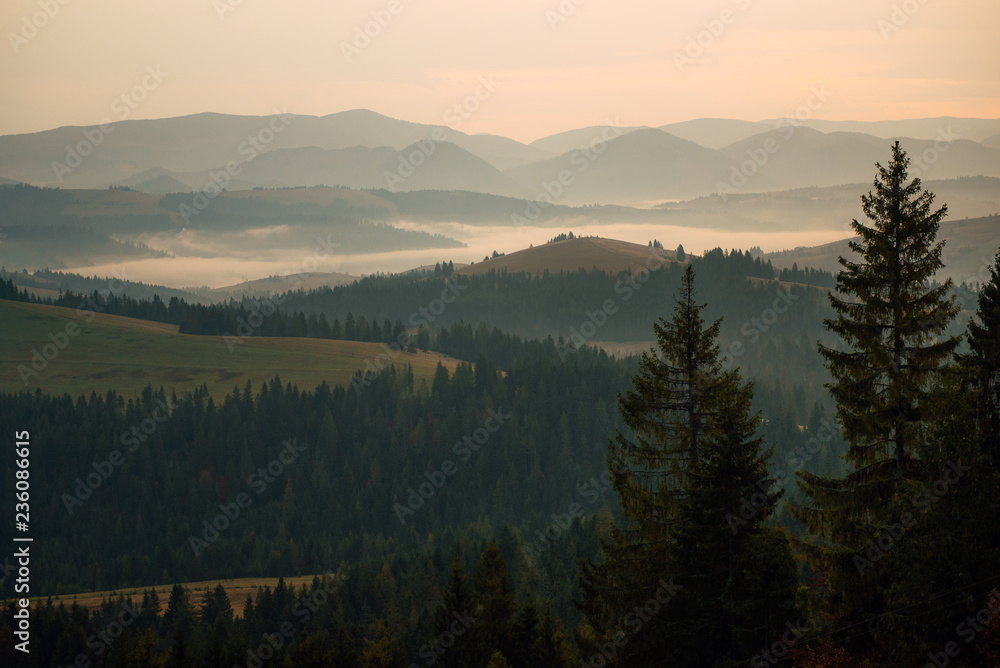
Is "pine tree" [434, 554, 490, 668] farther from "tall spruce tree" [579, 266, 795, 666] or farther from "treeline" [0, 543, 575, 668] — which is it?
"tall spruce tree" [579, 266, 795, 666]

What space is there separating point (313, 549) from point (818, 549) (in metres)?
157

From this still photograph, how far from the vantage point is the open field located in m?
148

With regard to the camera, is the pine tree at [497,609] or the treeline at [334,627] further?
the treeline at [334,627]

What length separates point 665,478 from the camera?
111 feet

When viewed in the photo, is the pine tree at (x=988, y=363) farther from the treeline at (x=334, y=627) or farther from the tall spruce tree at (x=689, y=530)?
the treeline at (x=334, y=627)

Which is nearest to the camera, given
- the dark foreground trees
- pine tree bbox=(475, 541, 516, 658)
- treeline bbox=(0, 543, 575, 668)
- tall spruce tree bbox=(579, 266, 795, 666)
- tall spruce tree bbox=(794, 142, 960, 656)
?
the dark foreground trees

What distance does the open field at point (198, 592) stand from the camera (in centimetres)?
14850

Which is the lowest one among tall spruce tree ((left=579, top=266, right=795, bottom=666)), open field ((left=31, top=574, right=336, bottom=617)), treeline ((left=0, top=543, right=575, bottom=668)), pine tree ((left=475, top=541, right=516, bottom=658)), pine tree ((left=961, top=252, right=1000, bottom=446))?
open field ((left=31, top=574, right=336, bottom=617))

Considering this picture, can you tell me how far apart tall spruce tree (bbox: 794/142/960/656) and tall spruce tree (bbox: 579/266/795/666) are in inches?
85.3

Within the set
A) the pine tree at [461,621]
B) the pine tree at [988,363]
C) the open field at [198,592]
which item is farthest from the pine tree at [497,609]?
the open field at [198,592]

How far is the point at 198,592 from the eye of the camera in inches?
6196

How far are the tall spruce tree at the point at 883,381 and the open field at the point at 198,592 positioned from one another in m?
126

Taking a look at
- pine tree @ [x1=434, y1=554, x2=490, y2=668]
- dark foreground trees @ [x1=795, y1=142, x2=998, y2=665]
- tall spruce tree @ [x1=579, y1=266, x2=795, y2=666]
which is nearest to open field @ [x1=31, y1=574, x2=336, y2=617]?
pine tree @ [x1=434, y1=554, x2=490, y2=668]

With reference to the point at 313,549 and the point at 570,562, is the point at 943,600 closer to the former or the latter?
the point at 570,562
